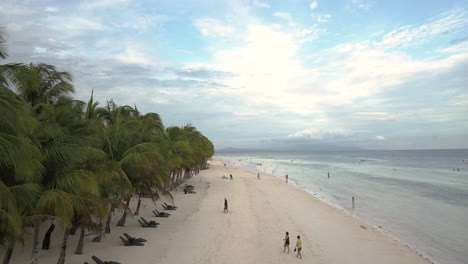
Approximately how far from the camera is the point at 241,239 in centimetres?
1557

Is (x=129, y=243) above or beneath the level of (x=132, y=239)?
beneath

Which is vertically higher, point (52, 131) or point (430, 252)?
point (52, 131)

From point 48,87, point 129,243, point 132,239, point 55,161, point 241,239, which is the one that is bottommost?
point 241,239

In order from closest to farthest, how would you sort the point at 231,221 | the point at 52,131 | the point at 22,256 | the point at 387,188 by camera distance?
the point at 52,131
the point at 22,256
the point at 231,221
the point at 387,188

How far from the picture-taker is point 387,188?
4231 cm

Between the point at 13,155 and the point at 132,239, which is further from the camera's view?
the point at 132,239

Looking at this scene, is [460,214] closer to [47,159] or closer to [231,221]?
[231,221]

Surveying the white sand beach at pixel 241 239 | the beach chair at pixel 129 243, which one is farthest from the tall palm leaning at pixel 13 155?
the beach chair at pixel 129 243

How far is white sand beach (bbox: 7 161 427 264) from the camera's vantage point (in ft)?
41.1

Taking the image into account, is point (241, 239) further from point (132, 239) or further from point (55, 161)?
point (55, 161)

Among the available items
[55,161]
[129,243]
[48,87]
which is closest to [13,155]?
[55,161]

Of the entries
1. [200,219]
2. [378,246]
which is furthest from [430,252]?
[200,219]

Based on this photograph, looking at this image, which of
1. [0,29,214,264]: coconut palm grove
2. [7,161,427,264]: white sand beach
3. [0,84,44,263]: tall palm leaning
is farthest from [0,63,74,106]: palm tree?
[0,84,44,263]: tall palm leaning

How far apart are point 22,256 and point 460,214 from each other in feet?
103
